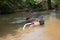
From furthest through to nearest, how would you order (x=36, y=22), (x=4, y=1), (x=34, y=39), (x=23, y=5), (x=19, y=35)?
(x=23, y=5) → (x=4, y=1) → (x=36, y=22) → (x=19, y=35) → (x=34, y=39)

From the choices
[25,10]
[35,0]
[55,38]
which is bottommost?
[55,38]

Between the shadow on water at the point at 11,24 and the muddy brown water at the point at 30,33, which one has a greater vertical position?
the shadow on water at the point at 11,24

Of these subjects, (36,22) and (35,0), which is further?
(35,0)

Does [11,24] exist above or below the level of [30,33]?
above

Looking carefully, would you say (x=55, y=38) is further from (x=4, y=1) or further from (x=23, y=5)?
(x=23, y=5)

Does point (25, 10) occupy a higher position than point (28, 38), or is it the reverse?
point (25, 10)

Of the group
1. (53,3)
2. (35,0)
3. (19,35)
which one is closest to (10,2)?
(35,0)

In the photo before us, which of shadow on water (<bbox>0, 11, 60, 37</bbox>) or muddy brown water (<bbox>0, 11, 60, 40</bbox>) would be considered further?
shadow on water (<bbox>0, 11, 60, 37</bbox>)

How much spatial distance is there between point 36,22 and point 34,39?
4.09 m

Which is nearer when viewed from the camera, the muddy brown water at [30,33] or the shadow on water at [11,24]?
the muddy brown water at [30,33]

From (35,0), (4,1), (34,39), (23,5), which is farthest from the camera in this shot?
(35,0)

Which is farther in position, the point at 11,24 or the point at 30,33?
the point at 11,24

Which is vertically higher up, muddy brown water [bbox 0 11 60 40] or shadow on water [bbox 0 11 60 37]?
shadow on water [bbox 0 11 60 37]

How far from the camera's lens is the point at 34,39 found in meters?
8.38
